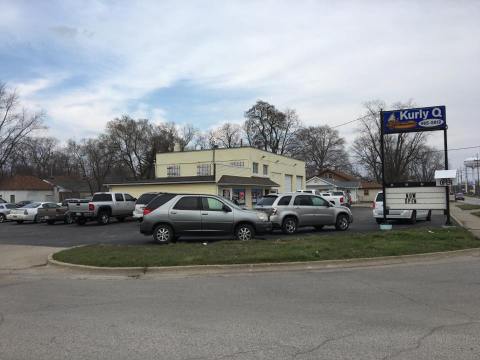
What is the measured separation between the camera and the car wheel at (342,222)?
62.3 ft

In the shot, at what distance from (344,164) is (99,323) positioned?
10792 cm

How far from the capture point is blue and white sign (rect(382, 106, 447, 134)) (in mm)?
17953

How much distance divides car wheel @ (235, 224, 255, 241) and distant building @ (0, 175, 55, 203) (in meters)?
Result: 64.0

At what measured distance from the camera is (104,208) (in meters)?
26.5

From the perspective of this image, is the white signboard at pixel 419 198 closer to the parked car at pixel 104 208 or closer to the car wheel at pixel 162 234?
the car wheel at pixel 162 234

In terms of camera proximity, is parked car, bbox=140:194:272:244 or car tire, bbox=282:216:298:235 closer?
parked car, bbox=140:194:272:244

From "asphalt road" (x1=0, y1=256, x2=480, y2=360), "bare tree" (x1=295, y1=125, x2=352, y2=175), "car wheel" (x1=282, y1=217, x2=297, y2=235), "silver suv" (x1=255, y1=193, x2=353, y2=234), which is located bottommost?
"asphalt road" (x1=0, y1=256, x2=480, y2=360)

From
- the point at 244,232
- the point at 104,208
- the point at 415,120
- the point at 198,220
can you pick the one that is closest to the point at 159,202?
the point at 198,220

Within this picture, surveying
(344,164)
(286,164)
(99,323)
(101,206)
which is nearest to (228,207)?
(99,323)

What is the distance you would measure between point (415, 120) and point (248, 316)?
1434 centimetres

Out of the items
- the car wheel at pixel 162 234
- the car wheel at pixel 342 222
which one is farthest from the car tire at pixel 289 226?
the car wheel at pixel 162 234

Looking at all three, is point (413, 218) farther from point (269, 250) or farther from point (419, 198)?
point (269, 250)

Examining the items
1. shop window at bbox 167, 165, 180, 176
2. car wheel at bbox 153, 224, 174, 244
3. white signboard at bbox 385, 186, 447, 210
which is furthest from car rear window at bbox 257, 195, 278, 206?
shop window at bbox 167, 165, 180, 176

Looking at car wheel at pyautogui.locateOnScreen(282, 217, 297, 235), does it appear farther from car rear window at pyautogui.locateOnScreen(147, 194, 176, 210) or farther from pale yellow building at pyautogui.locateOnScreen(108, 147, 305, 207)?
pale yellow building at pyautogui.locateOnScreen(108, 147, 305, 207)
